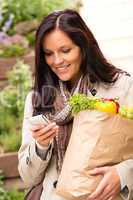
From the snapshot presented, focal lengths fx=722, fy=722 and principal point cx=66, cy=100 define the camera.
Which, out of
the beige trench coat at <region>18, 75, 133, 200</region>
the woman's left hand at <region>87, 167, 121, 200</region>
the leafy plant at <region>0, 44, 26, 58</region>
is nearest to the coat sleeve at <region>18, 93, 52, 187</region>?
the beige trench coat at <region>18, 75, 133, 200</region>

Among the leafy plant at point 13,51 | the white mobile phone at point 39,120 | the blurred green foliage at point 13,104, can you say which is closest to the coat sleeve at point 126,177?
the white mobile phone at point 39,120

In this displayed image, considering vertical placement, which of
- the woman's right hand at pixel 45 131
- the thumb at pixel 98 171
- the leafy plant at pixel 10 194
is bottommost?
the leafy plant at pixel 10 194

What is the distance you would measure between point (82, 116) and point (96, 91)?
359mm

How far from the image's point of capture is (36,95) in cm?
330

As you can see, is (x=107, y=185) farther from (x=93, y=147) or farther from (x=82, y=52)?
(x=82, y=52)

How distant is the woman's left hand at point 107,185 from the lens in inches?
113

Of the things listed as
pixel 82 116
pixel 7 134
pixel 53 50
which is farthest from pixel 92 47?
pixel 7 134

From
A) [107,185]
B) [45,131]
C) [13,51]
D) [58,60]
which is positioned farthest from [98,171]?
[13,51]

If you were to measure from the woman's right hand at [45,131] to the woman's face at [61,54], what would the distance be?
0.32 meters

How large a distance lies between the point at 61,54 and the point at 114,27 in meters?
2.76

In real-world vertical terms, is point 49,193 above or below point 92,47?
below

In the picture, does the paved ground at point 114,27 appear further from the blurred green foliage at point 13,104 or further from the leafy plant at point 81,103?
the leafy plant at point 81,103

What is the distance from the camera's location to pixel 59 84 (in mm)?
3316

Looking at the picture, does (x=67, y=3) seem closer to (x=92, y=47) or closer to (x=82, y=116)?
(x=92, y=47)
